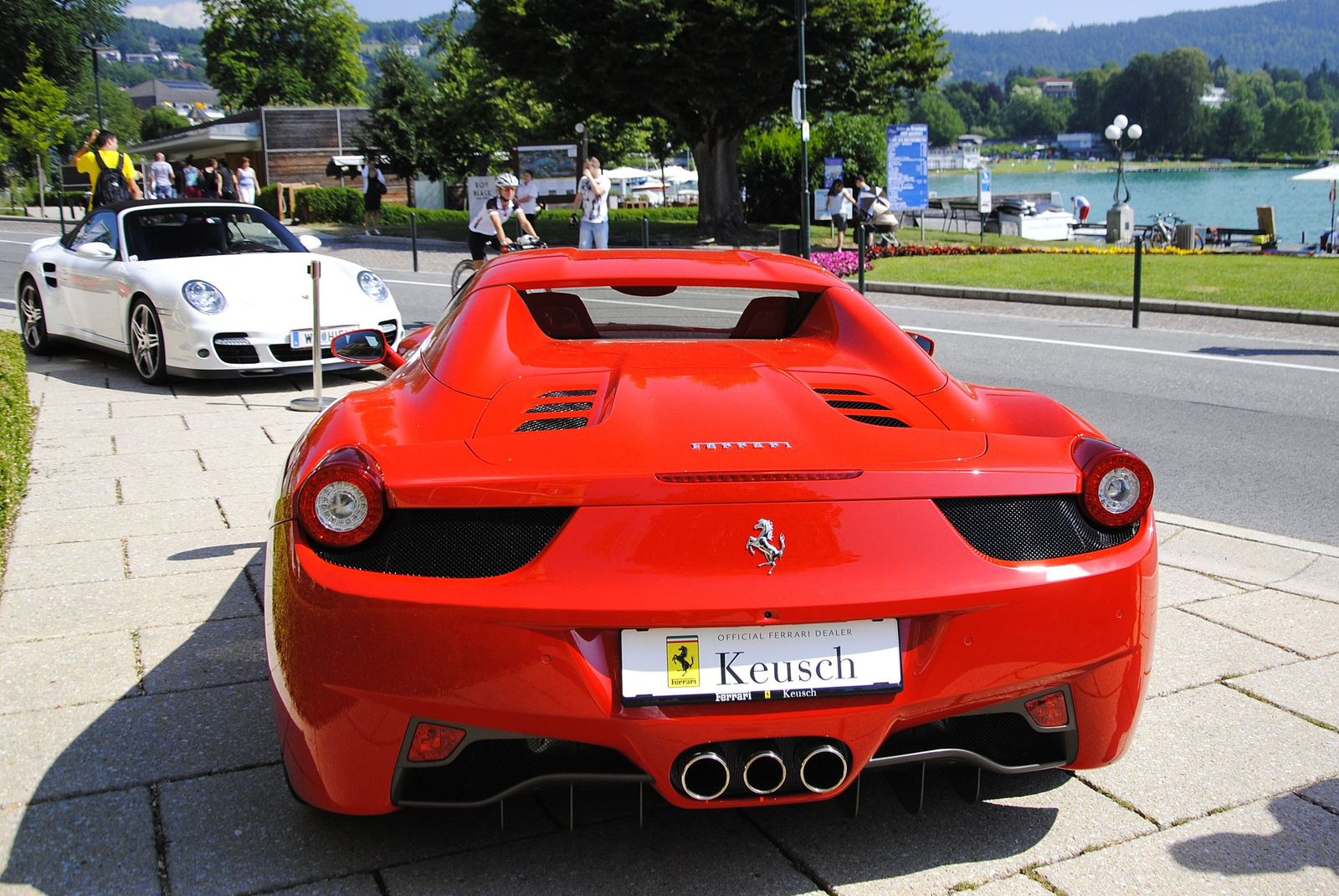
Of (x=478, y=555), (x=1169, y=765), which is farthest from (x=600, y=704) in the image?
(x=1169, y=765)

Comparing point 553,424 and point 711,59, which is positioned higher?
point 711,59

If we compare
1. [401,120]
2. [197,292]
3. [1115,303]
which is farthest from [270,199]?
[197,292]

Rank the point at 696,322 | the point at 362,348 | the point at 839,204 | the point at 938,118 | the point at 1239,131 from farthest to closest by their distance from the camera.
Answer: the point at 938,118
the point at 1239,131
the point at 839,204
the point at 696,322
the point at 362,348

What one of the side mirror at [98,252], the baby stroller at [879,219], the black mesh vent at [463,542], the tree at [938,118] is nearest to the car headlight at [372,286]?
the side mirror at [98,252]

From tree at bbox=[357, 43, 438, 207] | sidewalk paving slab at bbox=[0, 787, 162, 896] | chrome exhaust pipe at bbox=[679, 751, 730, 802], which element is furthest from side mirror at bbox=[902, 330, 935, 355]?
tree at bbox=[357, 43, 438, 207]

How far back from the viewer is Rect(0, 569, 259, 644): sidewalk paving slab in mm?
4062

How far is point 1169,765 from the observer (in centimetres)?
300

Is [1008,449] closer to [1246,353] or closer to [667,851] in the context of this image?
[667,851]

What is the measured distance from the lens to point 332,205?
38.7 meters

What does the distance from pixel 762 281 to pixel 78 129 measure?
299 ft

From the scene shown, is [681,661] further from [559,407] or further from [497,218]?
[497,218]

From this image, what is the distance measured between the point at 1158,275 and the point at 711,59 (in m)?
12.7

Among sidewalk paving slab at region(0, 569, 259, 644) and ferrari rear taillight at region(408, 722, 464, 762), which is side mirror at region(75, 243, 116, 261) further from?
ferrari rear taillight at region(408, 722, 464, 762)

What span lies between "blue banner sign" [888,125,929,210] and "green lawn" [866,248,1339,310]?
3.81 metres
